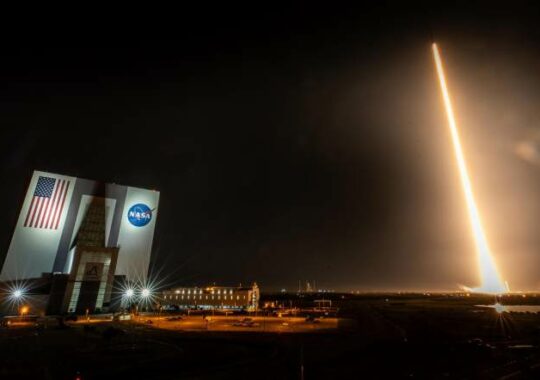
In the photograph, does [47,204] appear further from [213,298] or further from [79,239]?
[213,298]

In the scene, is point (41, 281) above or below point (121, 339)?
above

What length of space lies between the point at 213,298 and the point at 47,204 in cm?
5383

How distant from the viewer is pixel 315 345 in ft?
92.0

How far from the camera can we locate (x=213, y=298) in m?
95.8

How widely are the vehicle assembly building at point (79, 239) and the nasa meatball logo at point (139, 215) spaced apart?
0.08 m

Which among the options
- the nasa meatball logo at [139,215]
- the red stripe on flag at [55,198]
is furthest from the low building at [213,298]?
the red stripe on flag at [55,198]

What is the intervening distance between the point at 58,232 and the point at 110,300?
16377mm

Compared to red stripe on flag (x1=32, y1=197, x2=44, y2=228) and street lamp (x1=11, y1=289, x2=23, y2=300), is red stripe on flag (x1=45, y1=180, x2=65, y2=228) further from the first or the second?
street lamp (x1=11, y1=289, x2=23, y2=300)

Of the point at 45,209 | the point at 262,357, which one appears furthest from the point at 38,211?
the point at 262,357

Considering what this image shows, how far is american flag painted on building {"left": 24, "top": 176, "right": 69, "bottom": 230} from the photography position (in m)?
57.7

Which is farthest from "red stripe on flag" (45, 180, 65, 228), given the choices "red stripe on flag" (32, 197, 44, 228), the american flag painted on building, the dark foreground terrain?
the dark foreground terrain

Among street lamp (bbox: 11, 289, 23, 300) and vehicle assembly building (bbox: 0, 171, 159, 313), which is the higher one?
vehicle assembly building (bbox: 0, 171, 159, 313)

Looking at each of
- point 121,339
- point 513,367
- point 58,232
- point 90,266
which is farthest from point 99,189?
point 513,367

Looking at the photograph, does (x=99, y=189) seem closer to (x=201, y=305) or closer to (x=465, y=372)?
(x=201, y=305)
